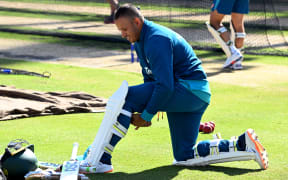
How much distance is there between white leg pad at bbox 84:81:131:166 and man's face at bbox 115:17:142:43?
1.33 feet

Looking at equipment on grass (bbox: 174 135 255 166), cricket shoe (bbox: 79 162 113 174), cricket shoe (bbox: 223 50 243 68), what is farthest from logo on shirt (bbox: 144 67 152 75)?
cricket shoe (bbox: 223 50 243 68)

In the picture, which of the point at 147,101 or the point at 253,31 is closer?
the point at 147,101

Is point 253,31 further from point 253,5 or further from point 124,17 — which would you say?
point 124,17

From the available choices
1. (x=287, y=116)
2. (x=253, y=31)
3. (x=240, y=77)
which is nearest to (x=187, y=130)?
(x=287, y=116)

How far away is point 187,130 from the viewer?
5023 millimetres

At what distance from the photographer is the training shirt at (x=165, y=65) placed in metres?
4.61

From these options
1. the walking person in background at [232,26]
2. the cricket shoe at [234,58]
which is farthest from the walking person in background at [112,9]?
the cricket shoe at [234,58]

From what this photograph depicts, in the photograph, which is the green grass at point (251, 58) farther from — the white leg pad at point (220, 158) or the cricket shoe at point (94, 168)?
the cricket shoe at point (94, 168)

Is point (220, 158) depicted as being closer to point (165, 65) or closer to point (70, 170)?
point (165, 65)

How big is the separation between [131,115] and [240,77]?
5.36 meters

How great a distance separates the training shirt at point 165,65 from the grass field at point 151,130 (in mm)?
636

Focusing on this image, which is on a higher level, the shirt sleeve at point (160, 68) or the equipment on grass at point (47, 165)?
the shirt sleeve at point (160, 68)

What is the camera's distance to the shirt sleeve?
4.60m

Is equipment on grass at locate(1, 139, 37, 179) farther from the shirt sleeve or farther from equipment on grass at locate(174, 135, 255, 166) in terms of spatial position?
equipment on grass at locate(174, 135, 255, 166)
